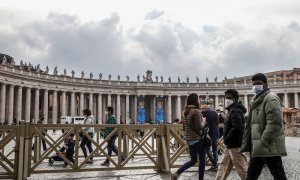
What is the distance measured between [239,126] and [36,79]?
67480 millimetres

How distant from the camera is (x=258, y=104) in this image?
723 centimetres

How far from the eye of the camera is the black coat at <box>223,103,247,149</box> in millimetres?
8391

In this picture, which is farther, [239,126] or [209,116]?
[209,116]

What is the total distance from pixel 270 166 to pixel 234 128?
1639mm

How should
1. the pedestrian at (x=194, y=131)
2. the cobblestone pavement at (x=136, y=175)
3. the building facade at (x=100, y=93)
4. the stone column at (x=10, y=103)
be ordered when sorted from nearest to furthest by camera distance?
the pedestrian at (x=194, y=131), the cobblestone pavement at (x=136, y=175), the stone column at (x=10, y=103), the building facade at (x=100, y=93)

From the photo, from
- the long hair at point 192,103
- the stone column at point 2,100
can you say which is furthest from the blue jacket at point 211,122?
the stone column at point 2,100

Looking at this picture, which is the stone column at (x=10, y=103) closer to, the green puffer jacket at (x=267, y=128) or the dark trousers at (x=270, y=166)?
the green puffer jacket at (x=267, y=128)

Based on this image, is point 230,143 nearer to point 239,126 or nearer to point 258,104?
point 239,126

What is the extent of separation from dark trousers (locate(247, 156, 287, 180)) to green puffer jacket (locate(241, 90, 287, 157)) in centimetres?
17

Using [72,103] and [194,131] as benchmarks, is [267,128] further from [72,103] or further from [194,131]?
[72,103]

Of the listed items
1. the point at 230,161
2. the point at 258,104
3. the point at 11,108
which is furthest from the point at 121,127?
the point at 11,108

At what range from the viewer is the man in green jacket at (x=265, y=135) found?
6738mm

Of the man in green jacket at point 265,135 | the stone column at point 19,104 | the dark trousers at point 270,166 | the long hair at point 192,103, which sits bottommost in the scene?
the dark trousers at point 270,166

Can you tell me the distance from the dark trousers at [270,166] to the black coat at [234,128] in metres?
1.38
